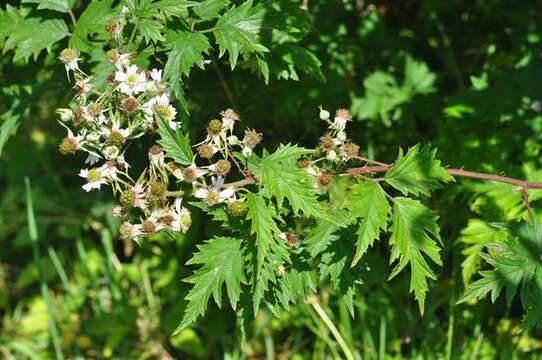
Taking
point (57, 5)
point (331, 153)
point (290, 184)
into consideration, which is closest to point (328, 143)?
point (331, 153)

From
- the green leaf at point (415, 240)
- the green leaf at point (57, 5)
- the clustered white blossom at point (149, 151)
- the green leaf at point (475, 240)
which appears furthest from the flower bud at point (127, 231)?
the green leaf at point (475, 240)

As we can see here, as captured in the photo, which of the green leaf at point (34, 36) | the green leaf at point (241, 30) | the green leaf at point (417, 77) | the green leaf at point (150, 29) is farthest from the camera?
the green leaf at point (417, 77)

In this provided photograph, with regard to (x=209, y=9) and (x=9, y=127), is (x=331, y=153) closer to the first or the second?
(x=209, y=9)

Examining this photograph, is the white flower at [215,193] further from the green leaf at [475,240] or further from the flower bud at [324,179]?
the green leaf at [475,240]

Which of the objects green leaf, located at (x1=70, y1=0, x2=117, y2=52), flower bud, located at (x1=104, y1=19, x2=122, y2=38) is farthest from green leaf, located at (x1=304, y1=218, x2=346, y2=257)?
green leaf, located at (x1=70, y1=0, x2=117, y2=52)

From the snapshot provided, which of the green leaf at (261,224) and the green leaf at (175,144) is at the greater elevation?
the green leaf at (175,144)

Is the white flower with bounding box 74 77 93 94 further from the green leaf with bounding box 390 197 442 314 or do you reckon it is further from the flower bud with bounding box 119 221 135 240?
the green leaf with bounding box 390 197 442 314
